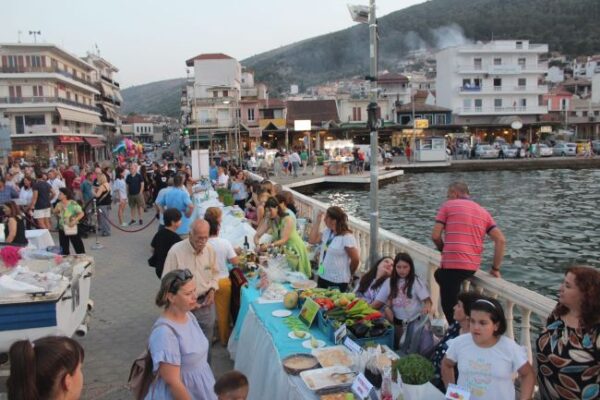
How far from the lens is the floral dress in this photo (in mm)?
3068

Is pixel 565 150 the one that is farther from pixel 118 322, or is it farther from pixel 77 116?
pixel 77 116

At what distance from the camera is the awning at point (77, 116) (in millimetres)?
58287

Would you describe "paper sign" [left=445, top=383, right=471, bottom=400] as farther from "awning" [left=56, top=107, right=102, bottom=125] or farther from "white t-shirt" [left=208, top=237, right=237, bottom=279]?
"awning" [left=56, top=107, right=102, bottom=125]

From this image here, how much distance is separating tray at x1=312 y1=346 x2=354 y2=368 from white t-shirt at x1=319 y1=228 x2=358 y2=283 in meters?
1.98

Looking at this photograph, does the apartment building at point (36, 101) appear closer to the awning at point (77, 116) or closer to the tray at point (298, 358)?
the awning at point (77, 116)

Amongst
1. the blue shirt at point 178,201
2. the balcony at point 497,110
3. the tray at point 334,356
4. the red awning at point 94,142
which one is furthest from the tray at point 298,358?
the red awning at point 94,142

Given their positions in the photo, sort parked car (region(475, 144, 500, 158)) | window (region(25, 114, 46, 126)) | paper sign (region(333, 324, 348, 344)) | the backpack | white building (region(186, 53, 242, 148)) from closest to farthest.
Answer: the backpack
paper sign (region(333, 324, 348, 344))
parked car (region(475, 144, 500, 158))
window (region(25, 114, 46, 126))
white building (region(186, 53, 242, 148))

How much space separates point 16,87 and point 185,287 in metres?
62.7

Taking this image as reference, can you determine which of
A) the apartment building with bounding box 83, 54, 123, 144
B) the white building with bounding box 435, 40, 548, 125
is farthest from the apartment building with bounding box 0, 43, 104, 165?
the white building with bounding box 435, 40, 548, 125

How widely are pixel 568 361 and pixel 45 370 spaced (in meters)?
2.96

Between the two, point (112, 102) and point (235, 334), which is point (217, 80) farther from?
point (235, 334)

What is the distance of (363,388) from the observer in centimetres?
334

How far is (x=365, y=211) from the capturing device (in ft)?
72.3

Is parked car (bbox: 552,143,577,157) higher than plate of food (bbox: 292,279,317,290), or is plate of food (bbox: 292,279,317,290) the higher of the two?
parked car (bbox: 552,143,577,157)
